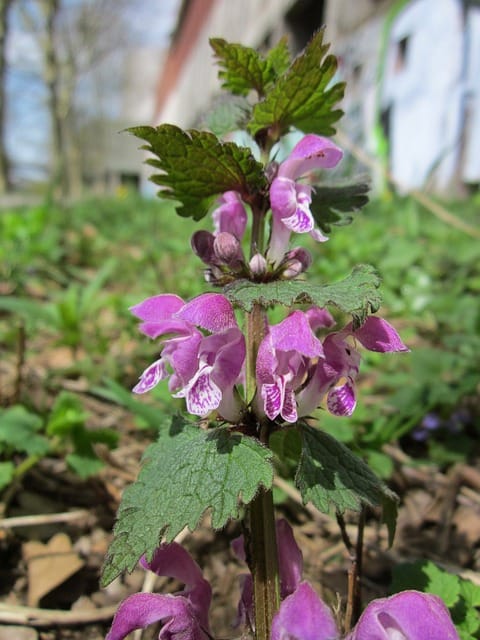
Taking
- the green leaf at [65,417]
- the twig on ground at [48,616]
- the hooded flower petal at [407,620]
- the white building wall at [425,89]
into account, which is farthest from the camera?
the white building wall at [425,89]

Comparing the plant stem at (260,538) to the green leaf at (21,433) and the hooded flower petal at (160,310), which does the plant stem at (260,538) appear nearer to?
the hooded flower petal at (160,310)

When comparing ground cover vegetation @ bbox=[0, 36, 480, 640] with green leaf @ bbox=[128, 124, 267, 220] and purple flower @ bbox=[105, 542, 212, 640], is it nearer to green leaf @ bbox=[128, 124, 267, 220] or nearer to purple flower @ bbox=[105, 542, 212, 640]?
green leaf @ bbox=[128, 124, 267, 220]

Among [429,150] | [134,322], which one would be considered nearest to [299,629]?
[134,322]

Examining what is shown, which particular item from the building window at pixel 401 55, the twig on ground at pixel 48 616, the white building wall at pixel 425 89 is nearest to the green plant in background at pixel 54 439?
the twig on ground at pixel 48 616

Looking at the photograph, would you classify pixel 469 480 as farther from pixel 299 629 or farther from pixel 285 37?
pixel 285 37

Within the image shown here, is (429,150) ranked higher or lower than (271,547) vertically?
higher

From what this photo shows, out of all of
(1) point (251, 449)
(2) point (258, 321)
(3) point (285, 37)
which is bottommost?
(1) point (251, 449)

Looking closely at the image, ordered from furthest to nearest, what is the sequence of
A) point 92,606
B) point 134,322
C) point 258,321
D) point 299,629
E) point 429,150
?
1. point 429,150
2. point 134,322
3. point 92,606
4. point 258,321
5. point 299,629
